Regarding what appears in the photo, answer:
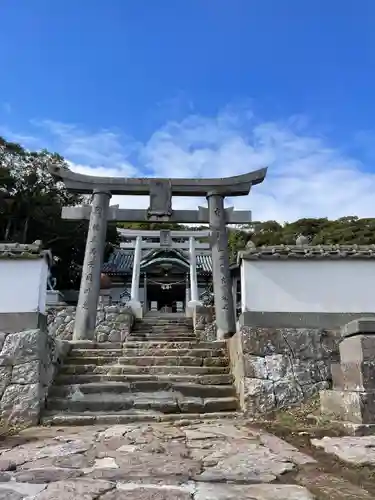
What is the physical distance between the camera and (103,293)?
22.2 m

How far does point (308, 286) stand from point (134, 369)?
131 inches

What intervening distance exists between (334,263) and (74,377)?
4.84 m

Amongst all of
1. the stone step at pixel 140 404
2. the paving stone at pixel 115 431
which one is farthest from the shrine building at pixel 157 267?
the paving stone at pixel 115 431

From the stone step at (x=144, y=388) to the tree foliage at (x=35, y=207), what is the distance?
49.0ft

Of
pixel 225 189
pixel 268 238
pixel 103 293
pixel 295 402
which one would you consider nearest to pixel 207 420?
pixel 295 402

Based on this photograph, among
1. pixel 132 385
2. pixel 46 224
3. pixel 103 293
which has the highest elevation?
pixel 46 224

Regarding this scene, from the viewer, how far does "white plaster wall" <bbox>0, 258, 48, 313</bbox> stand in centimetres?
717

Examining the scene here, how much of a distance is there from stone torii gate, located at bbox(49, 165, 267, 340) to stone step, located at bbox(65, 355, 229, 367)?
2737 millimetres

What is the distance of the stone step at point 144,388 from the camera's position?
704cm

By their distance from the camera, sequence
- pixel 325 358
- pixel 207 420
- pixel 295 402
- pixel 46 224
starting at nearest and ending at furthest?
pixel 207 420
pixel 295 402
pixel 325 358
pixel 46 224

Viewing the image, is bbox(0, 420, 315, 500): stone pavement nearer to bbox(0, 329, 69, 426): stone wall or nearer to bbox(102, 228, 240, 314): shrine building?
bbox(0, 329, 69, 426): stone wall

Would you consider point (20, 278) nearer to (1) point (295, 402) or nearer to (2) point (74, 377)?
(2) point (74, 377)

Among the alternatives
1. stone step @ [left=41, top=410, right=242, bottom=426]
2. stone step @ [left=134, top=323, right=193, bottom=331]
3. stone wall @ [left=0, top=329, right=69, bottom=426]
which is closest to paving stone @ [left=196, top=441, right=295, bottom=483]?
stone step @ [left=41, top=410, right=242, bottom=426]

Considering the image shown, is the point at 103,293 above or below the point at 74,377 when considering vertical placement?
above
